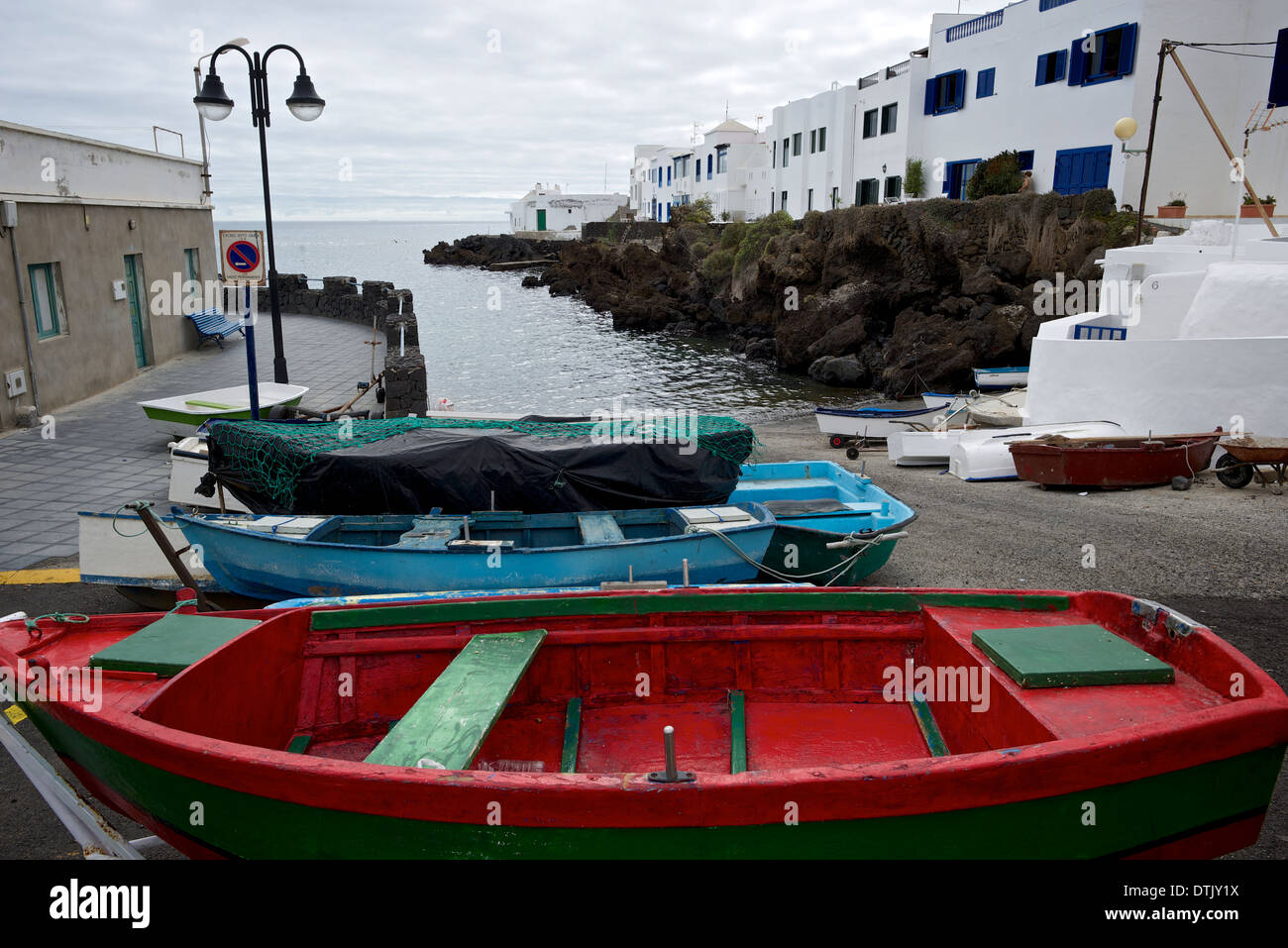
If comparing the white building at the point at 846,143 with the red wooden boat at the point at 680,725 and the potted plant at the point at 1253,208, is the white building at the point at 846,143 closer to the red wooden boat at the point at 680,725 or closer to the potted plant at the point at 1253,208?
the potted plant at the point at 1253,208

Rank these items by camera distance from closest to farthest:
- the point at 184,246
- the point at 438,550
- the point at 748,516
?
the point at 438,550 → the point at 748,516 → the point at 184,246

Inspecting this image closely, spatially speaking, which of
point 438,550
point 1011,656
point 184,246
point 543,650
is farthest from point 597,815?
point 184,246

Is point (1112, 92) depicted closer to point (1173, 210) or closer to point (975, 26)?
point (1173, 210)

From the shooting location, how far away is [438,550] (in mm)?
8125

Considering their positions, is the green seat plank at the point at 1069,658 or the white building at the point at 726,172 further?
the white building at the point at 726,172

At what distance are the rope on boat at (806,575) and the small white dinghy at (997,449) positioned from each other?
7.34 metres

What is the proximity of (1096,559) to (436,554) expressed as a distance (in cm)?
798

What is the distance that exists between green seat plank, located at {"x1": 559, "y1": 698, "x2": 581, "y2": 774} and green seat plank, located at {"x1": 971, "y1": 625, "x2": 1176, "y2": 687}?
2664mm

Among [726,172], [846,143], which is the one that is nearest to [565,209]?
[726,172]

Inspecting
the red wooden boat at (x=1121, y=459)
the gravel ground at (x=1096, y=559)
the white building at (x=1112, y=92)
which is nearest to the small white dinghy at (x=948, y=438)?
the red wooden boat at (x=1121, y=459)

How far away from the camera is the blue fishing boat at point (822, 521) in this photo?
9086 mm

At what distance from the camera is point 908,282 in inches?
1344
